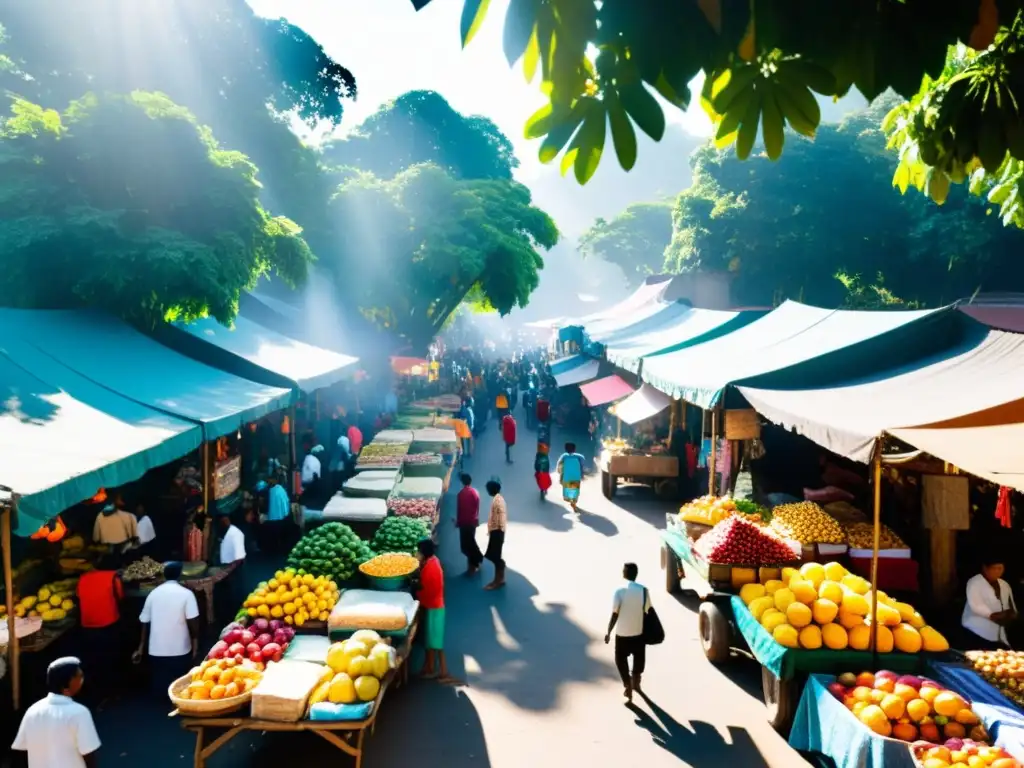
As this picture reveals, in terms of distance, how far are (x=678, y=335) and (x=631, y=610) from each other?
11.9m

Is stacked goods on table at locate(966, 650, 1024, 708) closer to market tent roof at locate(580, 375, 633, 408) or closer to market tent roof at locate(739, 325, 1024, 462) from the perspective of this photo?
market tent roof at locate(739, 325, 1024, 462)

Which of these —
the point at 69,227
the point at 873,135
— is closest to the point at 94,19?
the point at 69,227

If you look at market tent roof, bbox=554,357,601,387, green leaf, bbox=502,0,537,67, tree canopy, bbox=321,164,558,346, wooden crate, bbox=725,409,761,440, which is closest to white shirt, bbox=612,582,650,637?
wooden crate, bbox=725,409,761,440

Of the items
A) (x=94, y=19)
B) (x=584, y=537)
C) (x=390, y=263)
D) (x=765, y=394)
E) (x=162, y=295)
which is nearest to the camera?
(x=765, y=394)

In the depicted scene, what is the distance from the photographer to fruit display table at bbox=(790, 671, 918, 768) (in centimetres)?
477

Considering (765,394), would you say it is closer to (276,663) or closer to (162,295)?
(276,663)

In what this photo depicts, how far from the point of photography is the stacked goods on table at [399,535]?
9.25m

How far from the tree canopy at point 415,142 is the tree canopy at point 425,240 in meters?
7.27

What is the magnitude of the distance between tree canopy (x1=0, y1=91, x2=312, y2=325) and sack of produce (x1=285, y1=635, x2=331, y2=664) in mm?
6375

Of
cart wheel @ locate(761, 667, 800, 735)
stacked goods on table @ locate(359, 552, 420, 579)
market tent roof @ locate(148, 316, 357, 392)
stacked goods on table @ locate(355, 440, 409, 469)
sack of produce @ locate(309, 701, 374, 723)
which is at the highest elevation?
market tent roof @ locate(148, 316, 357, 392)

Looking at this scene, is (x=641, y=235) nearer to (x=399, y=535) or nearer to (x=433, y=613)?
(x=399, y=535)

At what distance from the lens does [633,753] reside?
A: 20.0 feet

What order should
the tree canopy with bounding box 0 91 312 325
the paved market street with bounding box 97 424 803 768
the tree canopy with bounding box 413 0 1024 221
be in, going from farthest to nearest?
the tree canopy with bounding box 0 91 312 325 → the paved market street with bounding box 97 424 803 768 → the tree canopy with bounding box 413 0 1024 221

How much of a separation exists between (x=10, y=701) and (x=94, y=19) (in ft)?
69.0
